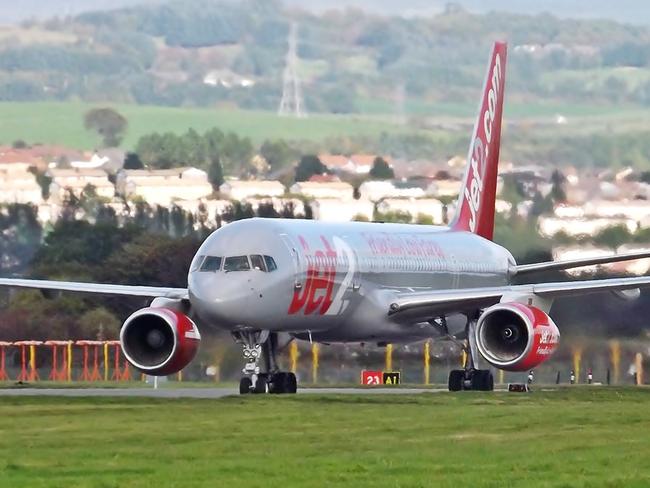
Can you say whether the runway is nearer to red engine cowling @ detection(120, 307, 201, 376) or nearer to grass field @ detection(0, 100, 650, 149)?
red engine cowling @ detection(120, 307, 201, 376)

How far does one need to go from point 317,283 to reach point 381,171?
24608 millimetres

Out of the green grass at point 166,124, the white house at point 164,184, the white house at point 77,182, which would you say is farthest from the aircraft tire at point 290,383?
the green grass at point 166,124

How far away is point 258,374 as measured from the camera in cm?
3384

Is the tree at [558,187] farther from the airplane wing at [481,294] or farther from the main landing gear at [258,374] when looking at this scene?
the main landing gear at [258,374]

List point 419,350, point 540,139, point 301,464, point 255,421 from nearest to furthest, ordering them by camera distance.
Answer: point 301,464, point 255,421, point 419,350, point 540,139

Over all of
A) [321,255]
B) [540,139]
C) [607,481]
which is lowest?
[607,481]

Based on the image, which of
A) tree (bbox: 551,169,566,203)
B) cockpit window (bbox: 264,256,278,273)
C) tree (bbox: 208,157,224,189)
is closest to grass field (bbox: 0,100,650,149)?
tree (bbox: 208,157,224,189)

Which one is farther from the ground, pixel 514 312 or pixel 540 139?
pixel 540 139

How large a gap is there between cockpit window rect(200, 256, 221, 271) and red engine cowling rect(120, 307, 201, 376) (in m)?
1.21

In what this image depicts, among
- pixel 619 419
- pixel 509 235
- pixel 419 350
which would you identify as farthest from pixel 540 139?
A: pixel 619 419

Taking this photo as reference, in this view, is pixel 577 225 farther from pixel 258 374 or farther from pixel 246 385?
pixel 246 385

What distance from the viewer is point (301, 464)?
19109mm

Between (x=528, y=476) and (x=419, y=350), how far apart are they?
27.1m

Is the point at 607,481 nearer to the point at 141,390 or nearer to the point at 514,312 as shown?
the point at 514,312
